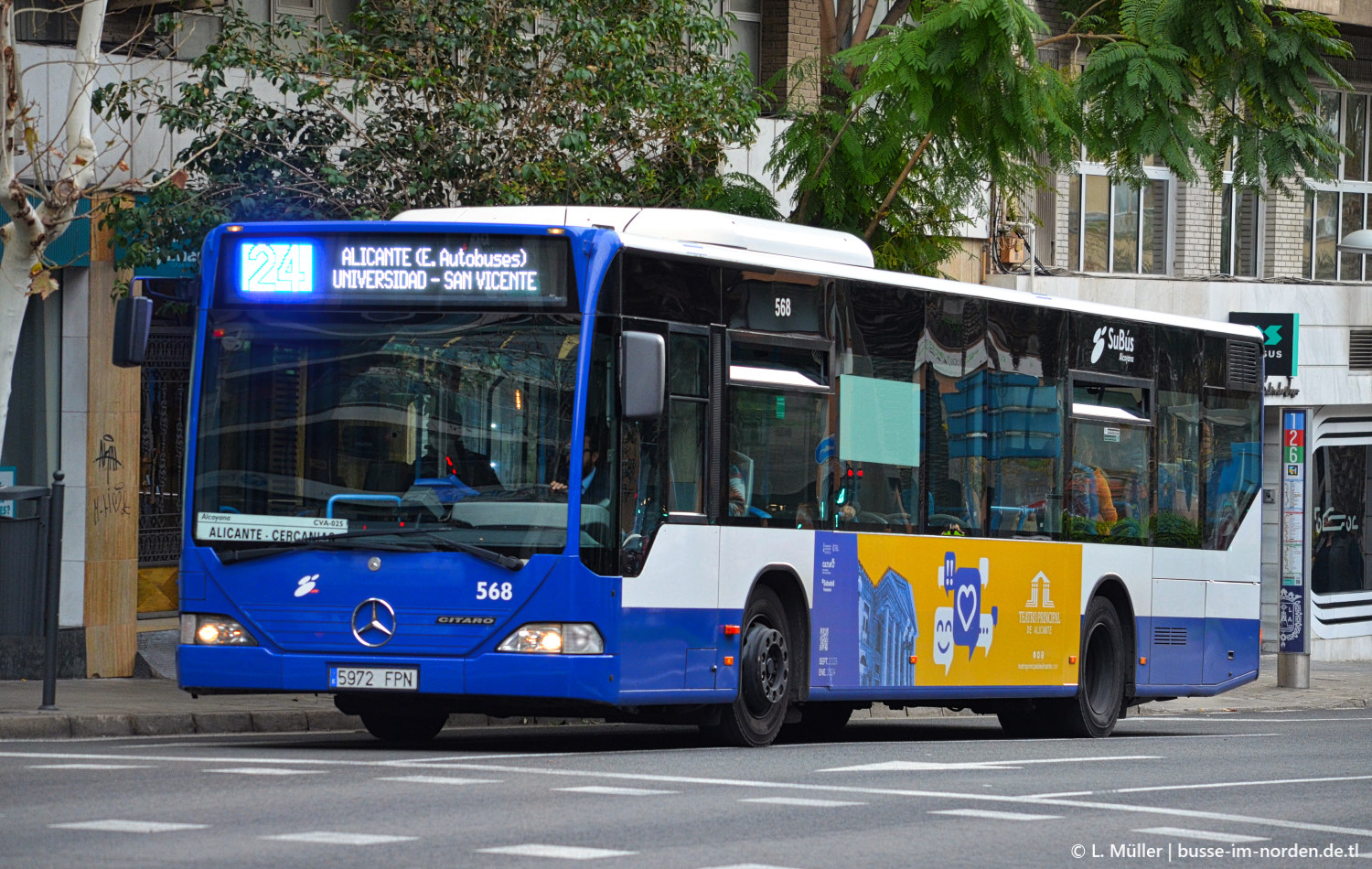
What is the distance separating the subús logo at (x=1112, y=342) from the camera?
17.5 m

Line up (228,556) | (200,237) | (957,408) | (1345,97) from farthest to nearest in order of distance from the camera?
(1345,97), (200,237), (957,408), (228,556)

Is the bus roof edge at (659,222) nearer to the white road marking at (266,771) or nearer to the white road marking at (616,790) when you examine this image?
the white road marking at (266,771)

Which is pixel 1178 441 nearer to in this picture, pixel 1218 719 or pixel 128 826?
pixel 1218 719

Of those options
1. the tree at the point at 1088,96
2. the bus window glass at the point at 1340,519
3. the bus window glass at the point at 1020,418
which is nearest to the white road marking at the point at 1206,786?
the bus window glass at the point at 1020,418

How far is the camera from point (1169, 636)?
18438mm

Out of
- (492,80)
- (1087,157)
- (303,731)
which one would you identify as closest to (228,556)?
(303,731)

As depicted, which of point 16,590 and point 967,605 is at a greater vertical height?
point 967,605

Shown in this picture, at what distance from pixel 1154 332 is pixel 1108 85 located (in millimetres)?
2198

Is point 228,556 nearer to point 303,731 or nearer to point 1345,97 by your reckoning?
point 303,731

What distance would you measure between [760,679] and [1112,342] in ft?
17.7

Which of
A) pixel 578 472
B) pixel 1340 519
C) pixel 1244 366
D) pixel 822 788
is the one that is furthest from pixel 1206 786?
pixel 1340 519

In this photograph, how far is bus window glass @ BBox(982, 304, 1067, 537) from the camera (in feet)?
52.9

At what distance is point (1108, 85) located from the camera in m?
18.9

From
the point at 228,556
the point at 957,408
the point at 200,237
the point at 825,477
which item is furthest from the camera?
the point at 200,237
